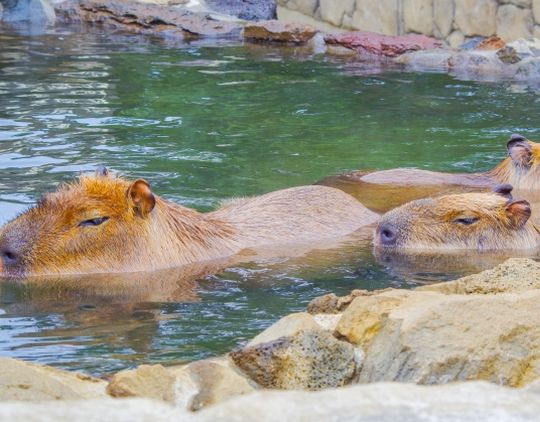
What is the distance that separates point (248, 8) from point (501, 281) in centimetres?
1495

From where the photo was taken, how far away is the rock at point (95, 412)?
2891mm

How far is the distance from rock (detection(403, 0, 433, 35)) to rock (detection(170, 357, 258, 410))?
1453 cm

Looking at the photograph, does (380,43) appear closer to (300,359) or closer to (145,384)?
(300,359)

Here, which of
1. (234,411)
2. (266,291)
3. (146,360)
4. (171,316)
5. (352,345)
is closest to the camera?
(234,411)

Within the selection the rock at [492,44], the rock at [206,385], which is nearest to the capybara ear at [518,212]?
the rock at [206,385]

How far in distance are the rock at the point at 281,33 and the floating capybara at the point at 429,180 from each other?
349 inches

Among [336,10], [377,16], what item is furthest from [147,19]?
[377,16]

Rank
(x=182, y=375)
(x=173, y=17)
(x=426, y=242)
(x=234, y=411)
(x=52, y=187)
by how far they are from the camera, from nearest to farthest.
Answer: (x=234, y=411) → (x=182, y=375) → (x=426, y=242) → (x=52, y=187) → (x=173, y=17)

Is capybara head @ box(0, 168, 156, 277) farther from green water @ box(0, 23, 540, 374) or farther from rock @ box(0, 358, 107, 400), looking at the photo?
rock @ box(0, 358, 107, 400)

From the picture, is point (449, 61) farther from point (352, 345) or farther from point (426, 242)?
point (352, 345)

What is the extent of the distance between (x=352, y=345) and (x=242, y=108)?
8985mm

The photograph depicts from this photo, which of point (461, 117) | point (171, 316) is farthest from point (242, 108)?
point (171, 316)

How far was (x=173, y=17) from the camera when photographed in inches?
784

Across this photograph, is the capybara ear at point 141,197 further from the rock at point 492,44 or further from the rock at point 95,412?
the rock at point 492,44
